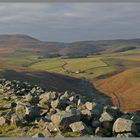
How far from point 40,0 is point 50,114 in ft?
12.9

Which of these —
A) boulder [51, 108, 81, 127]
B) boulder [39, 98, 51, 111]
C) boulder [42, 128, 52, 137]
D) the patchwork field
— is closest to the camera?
boulder [42, 128, 52, 137]

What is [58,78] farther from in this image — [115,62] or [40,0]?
[40,0]

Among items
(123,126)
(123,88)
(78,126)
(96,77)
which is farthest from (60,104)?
(96,77)

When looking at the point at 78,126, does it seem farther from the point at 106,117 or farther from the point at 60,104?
the point at 60,104

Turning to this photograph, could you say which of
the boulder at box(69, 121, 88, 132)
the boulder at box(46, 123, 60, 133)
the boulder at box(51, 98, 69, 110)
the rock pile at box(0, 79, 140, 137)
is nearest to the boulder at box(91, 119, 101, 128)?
the rock pile at box(0, 79, 140, 137)

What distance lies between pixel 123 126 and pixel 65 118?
5.93 feet

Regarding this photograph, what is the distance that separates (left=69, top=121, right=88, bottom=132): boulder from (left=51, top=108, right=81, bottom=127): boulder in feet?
0.68

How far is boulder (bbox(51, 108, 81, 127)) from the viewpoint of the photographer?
12.3 m

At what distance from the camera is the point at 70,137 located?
1173 cm

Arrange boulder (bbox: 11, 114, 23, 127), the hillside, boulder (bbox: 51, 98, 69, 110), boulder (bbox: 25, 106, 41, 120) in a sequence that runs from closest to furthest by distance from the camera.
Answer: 1. boulder (bbox: 11, 114, 23, 127)
2. boulder (bbox: 25, 106, 41, 120)
3. boulder (bbox: 51, 98, 69, 110)
4. the hillside

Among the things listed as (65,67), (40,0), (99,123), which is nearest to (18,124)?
(99,123)

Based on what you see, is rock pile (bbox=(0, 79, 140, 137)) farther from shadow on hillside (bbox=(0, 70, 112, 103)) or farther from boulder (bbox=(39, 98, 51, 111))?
shadow on hillside (bbox=(0, 70, 112, 103))

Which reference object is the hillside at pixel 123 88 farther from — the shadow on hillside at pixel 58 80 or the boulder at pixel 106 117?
the boulder at pixel 106 117

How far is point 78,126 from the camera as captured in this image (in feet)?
40.0
